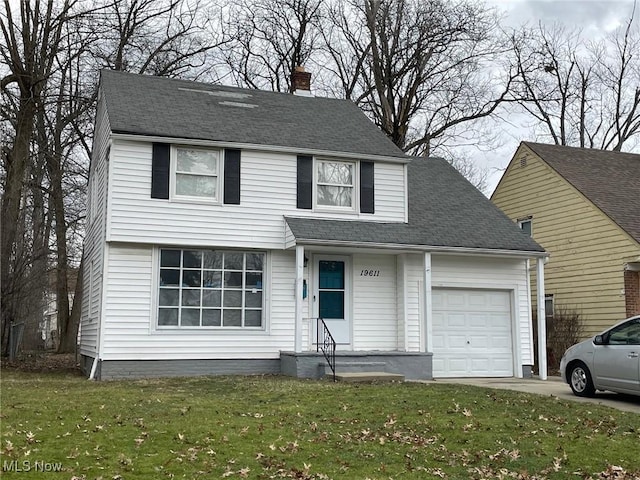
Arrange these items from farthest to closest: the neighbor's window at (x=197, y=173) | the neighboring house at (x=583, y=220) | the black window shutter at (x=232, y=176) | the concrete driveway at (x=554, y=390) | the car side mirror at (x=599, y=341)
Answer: the neighboring house at (x=583, y=220)
the black window shutter at (x=232, y=176)
the neighbor's window at (x=197, y=173)
the car side mirror at (x=599, y=341)
the concrete driveway at (x=554, y=390)

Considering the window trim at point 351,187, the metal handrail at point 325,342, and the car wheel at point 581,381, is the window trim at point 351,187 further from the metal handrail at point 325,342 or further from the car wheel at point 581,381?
the car wheel at point 581,381

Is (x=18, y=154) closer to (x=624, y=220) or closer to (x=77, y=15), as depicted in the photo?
(x=77, y=15)

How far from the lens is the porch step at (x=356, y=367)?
561 inches

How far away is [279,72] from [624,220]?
16858 mm

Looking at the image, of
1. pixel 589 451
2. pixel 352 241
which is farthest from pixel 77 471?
pixel 352 241

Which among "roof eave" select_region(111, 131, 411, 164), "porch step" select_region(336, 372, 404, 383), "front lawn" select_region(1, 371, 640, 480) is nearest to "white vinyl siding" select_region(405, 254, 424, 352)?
"porch step" select_region(336, 372, 404, 383)

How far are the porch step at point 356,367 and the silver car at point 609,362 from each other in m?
3.75

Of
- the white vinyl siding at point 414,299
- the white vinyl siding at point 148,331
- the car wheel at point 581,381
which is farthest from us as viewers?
Answer: the white vinyl siding at point 414,299

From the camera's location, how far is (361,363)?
14484 mm

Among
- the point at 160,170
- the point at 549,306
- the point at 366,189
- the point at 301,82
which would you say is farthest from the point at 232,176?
the point at 549,306

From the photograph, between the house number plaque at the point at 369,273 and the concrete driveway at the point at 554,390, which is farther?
the house number plaque at the point at 369,273

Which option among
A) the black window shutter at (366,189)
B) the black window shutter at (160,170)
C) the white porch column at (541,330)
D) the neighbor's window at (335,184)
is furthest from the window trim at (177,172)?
the white porch column at (541,330)

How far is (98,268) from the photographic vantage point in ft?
51.8

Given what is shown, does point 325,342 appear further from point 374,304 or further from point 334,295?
point 374,304
